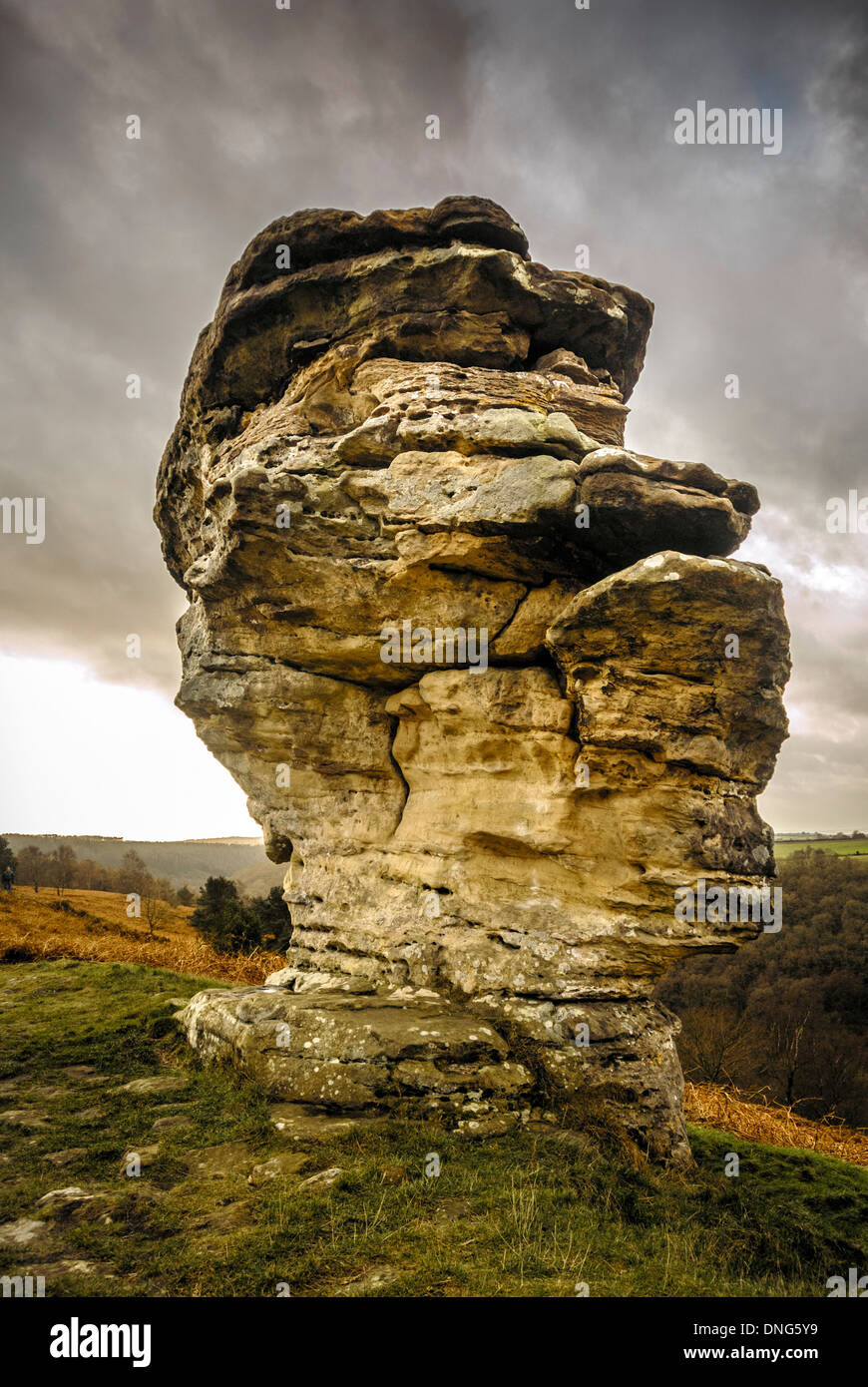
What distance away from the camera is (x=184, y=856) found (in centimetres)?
10231

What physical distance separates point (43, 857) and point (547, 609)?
55.5m

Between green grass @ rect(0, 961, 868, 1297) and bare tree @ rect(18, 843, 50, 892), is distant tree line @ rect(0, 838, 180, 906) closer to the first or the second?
bare tree @ rect(18, 843, 50, 892)

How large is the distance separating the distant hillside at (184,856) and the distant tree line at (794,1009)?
4604 cm

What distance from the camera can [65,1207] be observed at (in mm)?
5863

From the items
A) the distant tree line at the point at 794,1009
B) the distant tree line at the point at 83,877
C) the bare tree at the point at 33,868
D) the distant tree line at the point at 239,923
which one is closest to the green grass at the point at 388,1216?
the distant tree line at the point at 239,923

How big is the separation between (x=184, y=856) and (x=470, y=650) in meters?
103

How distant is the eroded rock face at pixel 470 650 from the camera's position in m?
8.66

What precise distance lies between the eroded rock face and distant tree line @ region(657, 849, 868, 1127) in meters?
17.6

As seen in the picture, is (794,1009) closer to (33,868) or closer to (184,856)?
(33,868)

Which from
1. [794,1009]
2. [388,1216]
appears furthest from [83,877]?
[388,1216]

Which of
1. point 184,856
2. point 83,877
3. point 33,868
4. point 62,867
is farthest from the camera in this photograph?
point 184,856

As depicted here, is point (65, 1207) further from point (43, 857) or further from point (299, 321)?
point (43, 857)

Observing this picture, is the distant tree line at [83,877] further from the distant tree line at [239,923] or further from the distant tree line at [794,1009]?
the distant tree line at [794,1009]
